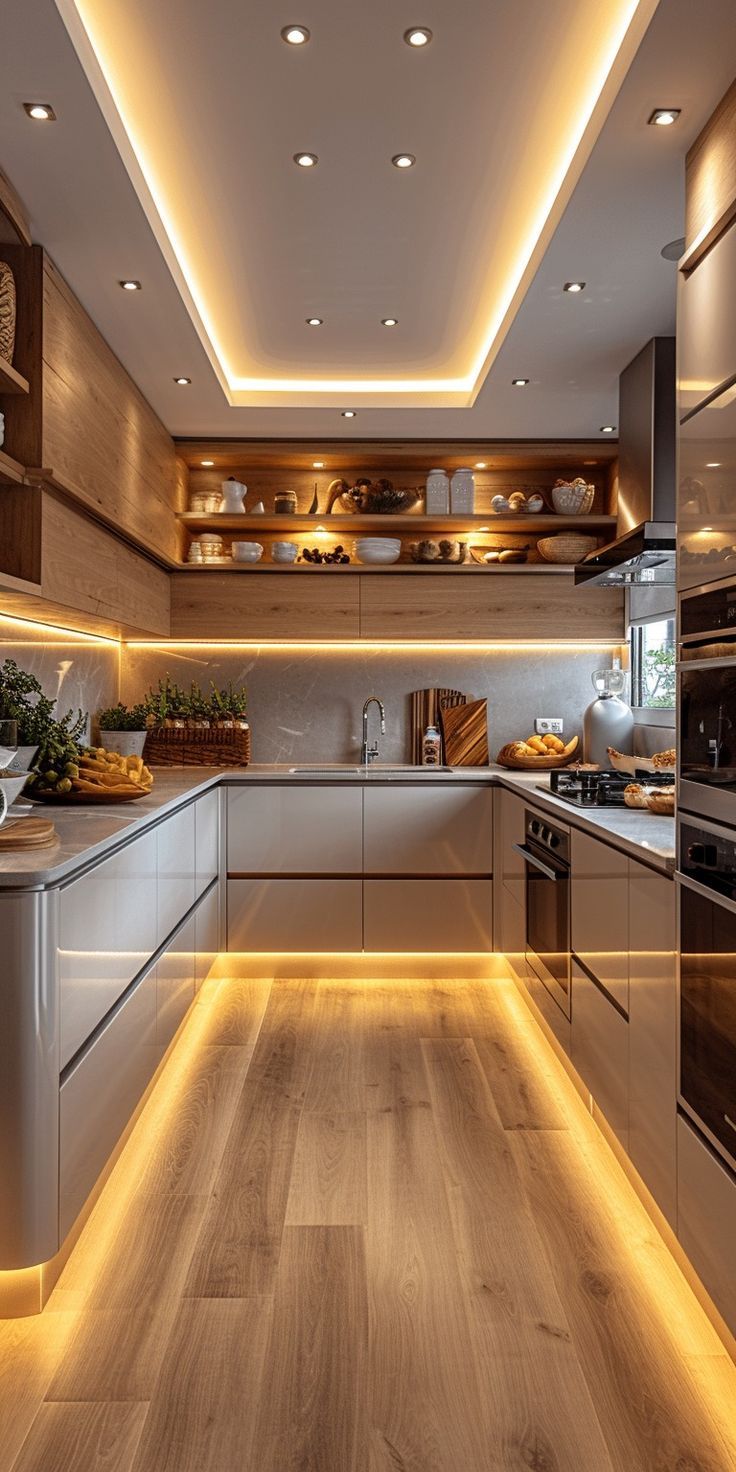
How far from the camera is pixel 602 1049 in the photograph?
2438mm

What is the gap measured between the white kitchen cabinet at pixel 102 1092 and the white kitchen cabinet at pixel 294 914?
131 cm

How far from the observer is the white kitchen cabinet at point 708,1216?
1592mm

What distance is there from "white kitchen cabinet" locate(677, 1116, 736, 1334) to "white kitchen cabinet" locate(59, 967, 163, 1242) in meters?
1.16

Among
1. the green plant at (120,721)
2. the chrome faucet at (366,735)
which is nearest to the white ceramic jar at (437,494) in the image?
the chrome faucet at (366,735)

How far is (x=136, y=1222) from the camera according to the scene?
216 cm

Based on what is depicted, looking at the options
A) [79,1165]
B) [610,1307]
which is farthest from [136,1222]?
[610,1307]

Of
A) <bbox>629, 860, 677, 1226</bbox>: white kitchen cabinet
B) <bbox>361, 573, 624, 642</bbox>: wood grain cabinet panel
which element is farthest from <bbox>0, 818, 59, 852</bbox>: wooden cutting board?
<bbox>361, 573, 624, 642</bbox>: wood grain cabinet panel

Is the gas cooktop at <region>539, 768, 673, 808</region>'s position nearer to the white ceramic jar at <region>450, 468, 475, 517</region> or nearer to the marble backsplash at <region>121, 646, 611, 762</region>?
the marble backsplash at <region>121, 646, 611, 762</region>

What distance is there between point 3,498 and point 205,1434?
207 cm

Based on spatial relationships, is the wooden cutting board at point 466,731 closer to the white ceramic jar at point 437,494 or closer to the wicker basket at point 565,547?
the wicker basket at point 565,547

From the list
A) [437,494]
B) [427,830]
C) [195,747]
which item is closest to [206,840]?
[195,747]

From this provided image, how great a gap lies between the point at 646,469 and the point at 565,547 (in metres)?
1.33

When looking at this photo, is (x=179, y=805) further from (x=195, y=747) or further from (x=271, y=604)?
(x=271, y=604)

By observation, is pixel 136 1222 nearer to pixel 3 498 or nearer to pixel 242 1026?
pixel 242 1026
